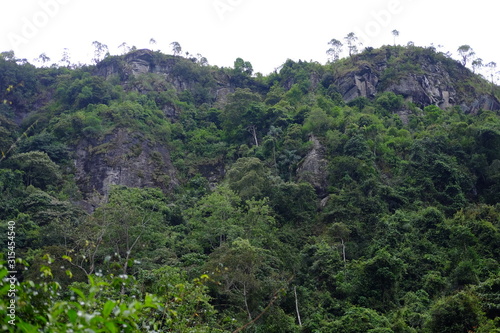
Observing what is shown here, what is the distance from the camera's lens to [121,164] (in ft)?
112

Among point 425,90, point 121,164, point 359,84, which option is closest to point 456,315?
point 121,164

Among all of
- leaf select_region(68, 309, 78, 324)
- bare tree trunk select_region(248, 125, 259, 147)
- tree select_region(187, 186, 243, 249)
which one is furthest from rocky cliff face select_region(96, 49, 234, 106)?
leaf select_region(68, 309, 78, 324)

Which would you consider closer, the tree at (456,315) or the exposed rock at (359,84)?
the tree at (456,315)

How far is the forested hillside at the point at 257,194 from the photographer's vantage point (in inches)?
597

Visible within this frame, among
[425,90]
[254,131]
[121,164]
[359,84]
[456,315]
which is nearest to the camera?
[456,315]

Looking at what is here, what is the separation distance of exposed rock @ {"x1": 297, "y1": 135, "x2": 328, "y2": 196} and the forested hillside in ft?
0.55

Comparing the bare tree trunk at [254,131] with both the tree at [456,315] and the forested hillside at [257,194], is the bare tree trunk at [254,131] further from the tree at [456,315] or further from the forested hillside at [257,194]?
the tree at [456,315]

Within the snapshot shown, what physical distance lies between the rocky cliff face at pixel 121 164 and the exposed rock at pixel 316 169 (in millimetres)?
9310

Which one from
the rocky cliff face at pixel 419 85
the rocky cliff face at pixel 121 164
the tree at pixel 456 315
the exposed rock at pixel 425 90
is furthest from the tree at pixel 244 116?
the tree at pixel 456 315

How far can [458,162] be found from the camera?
1224 inches

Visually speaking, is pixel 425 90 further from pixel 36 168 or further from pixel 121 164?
pixel 36 168

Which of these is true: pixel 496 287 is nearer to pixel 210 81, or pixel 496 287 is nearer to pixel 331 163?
pixel 331 163

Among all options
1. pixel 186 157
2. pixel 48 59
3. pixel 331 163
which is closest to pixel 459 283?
pixel 331 163

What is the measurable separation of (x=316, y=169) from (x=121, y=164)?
543 inches
